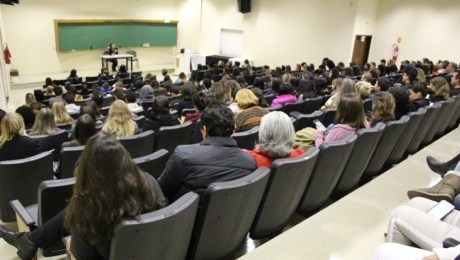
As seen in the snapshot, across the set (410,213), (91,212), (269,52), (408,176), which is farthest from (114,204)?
(269,52)

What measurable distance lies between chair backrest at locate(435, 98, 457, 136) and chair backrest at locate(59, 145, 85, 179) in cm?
415

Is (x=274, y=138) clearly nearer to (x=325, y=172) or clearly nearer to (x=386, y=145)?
(x=325, y=172)

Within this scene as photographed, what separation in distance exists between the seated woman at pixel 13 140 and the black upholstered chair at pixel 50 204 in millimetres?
976

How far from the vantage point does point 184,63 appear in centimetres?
1435

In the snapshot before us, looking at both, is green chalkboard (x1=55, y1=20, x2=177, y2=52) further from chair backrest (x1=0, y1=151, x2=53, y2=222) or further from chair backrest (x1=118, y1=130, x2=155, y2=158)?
chair backrest (x1=0, y1=151, x2=53, y2=222)

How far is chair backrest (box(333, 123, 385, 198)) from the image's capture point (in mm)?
2803

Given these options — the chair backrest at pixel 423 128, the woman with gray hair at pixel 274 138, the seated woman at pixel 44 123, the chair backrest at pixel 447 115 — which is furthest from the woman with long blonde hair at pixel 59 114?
the chair backrest at pixel 447 115

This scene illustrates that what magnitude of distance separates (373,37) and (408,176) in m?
10.6

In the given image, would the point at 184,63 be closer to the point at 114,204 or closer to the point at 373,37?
the point at 373,37

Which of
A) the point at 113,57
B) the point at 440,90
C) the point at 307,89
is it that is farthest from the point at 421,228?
the point at 113,57

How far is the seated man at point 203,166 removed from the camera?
194 centimetres

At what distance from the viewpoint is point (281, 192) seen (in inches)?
86.6

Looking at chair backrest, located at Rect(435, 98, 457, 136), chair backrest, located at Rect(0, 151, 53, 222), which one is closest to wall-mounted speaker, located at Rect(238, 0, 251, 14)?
chair backrest, located at Rect(435, 98, 457, 136)

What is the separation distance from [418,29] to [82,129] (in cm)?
1176
